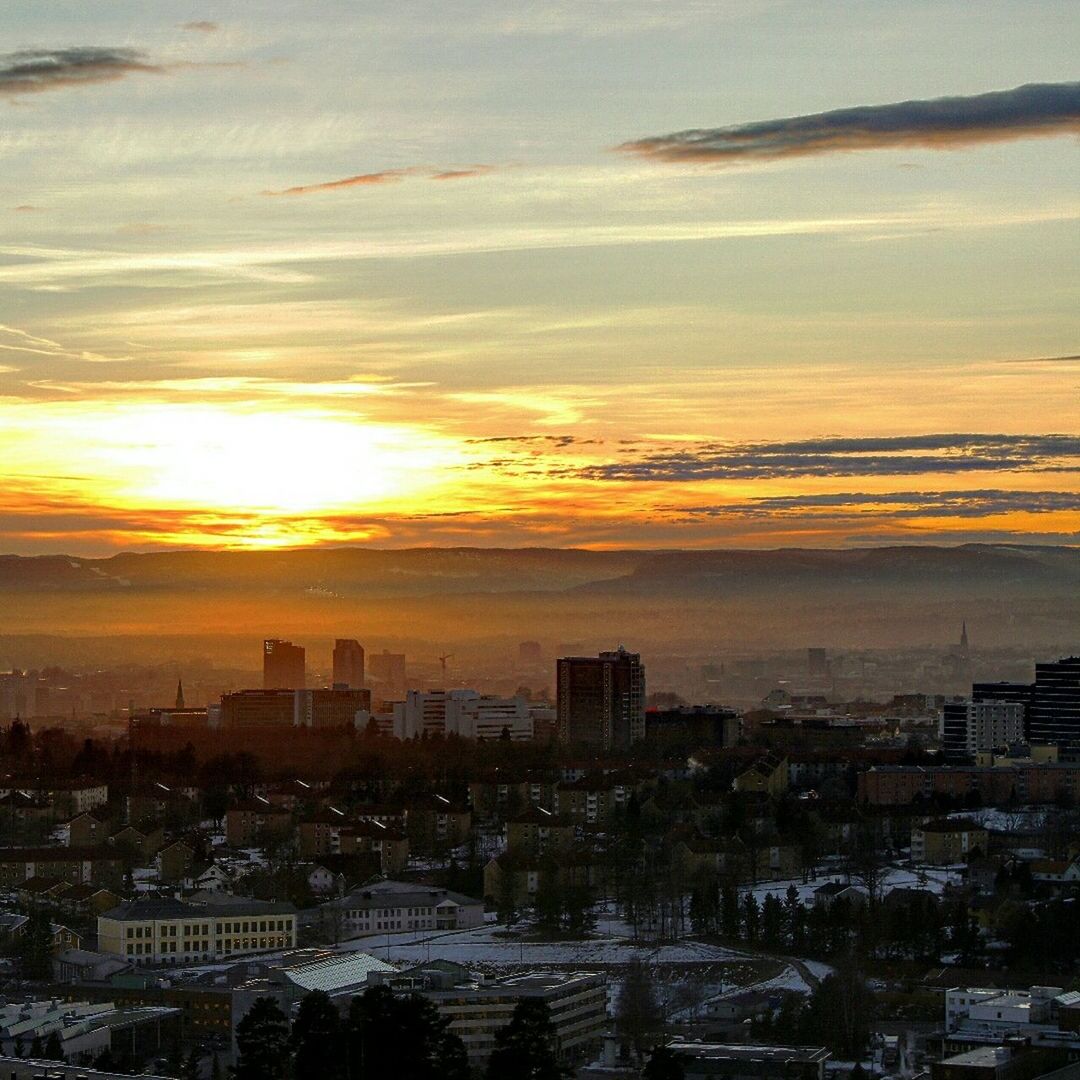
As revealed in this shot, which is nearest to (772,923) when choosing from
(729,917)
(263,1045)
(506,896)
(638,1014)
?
(729,917)

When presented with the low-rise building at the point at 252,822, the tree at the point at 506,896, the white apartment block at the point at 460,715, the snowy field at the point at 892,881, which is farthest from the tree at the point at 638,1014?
the white apartment block at the point at 460,715

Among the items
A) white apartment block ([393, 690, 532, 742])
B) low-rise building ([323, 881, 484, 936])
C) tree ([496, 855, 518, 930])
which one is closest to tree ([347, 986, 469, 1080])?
low-rise building ([323, 881, 484, 936])

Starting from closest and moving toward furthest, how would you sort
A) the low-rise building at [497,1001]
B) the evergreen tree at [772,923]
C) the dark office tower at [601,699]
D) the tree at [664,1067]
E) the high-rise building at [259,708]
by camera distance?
the tree at [664,1067] → the low-rise building at [497,1001] → the evergreen tree at [772,923] → the dark office tower at [601,699] → the high-rise building at [259,708]

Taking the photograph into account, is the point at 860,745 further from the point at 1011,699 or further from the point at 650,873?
the point at 650,873

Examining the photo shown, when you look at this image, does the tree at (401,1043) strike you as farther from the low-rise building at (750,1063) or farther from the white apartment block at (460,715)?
the white apartment block at (460,715)

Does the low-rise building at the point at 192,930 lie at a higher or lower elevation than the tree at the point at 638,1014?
higher

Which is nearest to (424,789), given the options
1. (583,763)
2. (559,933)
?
(583,763)
